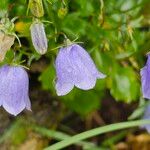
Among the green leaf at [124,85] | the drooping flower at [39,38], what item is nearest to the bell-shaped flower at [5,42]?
the drooping flower at [39,38]

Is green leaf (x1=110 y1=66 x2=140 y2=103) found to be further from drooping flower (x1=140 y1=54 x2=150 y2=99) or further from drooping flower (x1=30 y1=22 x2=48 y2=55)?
drooping flower (x1=30 y1=22 x2=48 y2=55)

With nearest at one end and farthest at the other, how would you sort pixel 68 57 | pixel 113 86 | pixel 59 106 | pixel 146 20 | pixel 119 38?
pixel 68 57
pixel 119 38
pixel 113 86
pixel 59 106
pixel 146 20

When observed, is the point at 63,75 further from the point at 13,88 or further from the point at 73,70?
the point at 13,88

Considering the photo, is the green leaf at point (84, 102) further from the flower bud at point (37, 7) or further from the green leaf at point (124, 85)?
the flower bud at point (37, 7)

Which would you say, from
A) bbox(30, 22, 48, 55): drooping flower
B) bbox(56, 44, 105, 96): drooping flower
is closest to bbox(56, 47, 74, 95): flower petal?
bbox(56, 44, 105, 96): drooping flower

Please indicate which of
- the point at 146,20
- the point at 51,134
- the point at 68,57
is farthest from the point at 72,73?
the point at 146,20

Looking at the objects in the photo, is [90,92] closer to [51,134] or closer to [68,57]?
[51,134]
